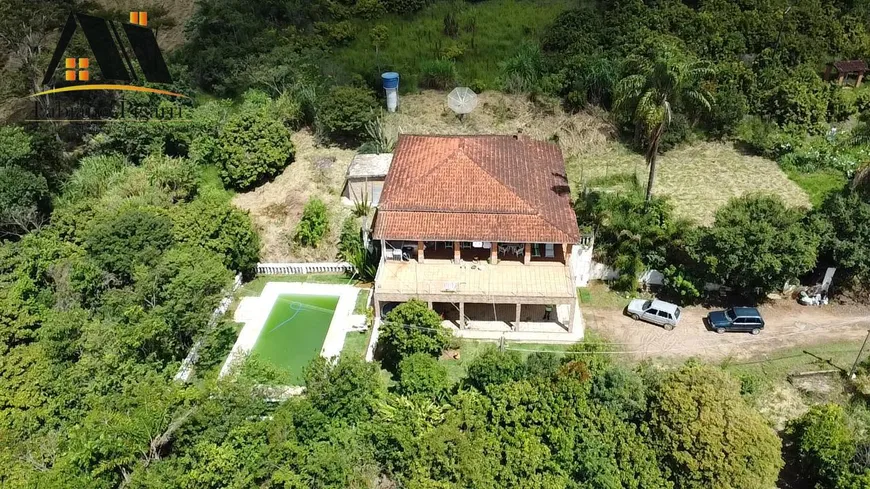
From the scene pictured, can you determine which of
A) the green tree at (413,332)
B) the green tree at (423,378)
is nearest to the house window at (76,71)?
the green tree at (413,332)

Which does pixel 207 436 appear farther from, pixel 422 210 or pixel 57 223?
pixel 57 223

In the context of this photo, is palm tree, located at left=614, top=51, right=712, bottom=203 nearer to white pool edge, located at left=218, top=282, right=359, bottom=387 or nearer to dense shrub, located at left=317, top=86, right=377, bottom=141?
white pool edge, located at left=218, top=282, right=359, bottom=387

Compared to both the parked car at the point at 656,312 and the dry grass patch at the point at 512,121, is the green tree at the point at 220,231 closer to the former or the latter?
the dry grass patch at the point at 512,121

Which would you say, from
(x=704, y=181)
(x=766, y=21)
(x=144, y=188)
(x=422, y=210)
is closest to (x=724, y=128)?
(x=704, y=181)

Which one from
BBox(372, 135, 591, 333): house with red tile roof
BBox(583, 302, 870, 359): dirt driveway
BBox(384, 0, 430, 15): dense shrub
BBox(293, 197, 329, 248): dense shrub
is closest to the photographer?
BBox(583, 302, 870, 359): dirt driveway

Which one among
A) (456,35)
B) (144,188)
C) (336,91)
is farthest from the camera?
(456,35)

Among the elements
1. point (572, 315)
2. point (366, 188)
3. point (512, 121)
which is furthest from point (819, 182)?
point (366, 188)

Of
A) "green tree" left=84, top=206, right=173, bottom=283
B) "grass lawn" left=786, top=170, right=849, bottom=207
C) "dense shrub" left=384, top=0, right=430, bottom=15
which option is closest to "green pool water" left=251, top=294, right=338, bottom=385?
"green tree" left=84, top=206, right=173, bottom=283
